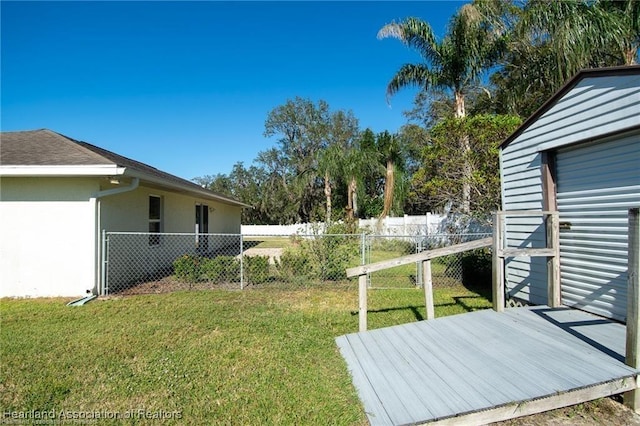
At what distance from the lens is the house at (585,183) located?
3.87 meters

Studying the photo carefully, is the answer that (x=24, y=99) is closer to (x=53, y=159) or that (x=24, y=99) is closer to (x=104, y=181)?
(x=53, y=159)

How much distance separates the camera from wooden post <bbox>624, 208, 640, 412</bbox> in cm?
265

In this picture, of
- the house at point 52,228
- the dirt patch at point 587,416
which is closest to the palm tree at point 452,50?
the house at point 52,228

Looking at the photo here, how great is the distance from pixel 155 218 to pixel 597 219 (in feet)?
31.6

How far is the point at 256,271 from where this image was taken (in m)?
7.76

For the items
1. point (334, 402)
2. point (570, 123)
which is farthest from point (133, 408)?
point (570, 123)

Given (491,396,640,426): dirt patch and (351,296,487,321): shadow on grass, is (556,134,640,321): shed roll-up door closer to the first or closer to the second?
(351,296,487,321): shadow on grass

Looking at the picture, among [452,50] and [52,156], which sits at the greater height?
[452,50]

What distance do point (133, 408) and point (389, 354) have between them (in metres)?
2.42

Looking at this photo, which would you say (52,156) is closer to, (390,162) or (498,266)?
(498,266)

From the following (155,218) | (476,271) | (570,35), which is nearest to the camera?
(476,271)

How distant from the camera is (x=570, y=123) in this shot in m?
4.59

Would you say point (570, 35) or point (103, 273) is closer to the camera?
point (103, 273)

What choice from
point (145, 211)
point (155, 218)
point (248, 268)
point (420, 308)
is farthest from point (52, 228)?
point (420, 308)
